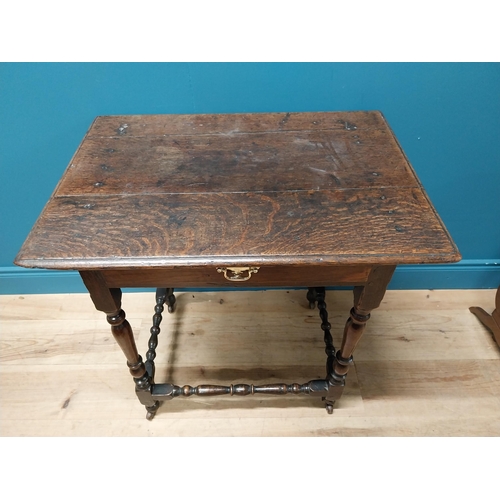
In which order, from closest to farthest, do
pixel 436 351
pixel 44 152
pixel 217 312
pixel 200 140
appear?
pixel 200 140 < pixel 44 152 < pixel 436 351 < pixel 217 312

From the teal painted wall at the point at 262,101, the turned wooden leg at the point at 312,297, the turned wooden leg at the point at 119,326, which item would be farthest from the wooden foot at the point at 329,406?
the teal painted wall at the point at 262,101

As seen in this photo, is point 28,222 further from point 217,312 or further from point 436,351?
point 436,351

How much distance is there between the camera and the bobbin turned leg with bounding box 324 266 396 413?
865 mm

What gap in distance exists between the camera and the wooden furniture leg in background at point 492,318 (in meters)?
1.45

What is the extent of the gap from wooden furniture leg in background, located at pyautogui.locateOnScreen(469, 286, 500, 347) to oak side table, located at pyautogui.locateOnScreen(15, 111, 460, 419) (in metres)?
0.75

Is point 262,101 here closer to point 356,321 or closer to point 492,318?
point 356,321

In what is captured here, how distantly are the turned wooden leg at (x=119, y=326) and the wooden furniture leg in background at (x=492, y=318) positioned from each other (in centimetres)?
128

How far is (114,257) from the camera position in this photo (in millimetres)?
766

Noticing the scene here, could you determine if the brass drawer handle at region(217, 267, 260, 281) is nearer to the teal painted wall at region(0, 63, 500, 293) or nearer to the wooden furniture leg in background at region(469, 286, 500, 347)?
the teal painted wall at region(0, 63, 500, 293)

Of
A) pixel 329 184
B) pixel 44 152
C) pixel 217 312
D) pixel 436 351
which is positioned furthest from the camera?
pixel 217 312

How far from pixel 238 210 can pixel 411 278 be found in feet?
3.56
